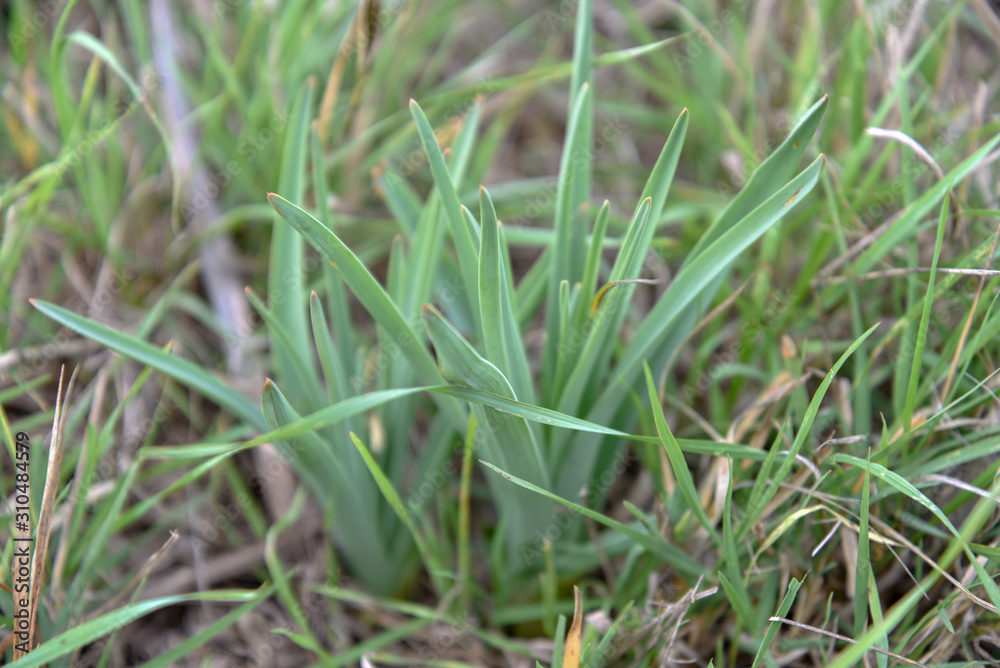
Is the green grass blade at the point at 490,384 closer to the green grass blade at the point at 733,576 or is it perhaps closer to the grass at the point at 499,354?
the grass at the point at 499,354

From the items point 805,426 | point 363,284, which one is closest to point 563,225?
point 363,284

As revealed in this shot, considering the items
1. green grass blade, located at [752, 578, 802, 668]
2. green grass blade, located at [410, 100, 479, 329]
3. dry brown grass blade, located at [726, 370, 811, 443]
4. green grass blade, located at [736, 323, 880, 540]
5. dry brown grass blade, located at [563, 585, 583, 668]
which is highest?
green grass blade, located at [410, 100, 479, 329]

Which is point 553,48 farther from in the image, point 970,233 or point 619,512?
point 619,512

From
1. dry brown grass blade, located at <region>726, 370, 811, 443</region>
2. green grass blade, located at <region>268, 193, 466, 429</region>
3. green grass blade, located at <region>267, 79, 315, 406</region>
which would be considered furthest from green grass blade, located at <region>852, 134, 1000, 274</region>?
green grass blade, located at <region>267, 79, 315, 406</region>

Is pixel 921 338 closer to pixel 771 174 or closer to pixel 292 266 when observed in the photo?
pixel 771 174

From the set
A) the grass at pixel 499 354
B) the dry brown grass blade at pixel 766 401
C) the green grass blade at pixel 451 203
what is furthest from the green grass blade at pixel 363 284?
the dry brown grass blade at pixel 766 401

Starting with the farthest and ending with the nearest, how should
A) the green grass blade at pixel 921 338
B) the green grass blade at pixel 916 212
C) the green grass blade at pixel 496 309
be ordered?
the green grass blade at pixel 916 212 → the green grass blade at pixel 921 338 → the green grass blade at pixel 496 309

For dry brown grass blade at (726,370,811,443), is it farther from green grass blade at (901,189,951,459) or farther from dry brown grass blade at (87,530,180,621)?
dry brown grass blade at (87,530,180,621)

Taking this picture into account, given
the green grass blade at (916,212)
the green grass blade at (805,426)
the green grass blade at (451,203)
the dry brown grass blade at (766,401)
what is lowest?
the dry brown grass blade at (766,401)

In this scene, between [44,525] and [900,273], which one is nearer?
[44,525]

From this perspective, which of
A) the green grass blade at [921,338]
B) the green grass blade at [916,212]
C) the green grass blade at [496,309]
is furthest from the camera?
the green grass blade at [916,212]
